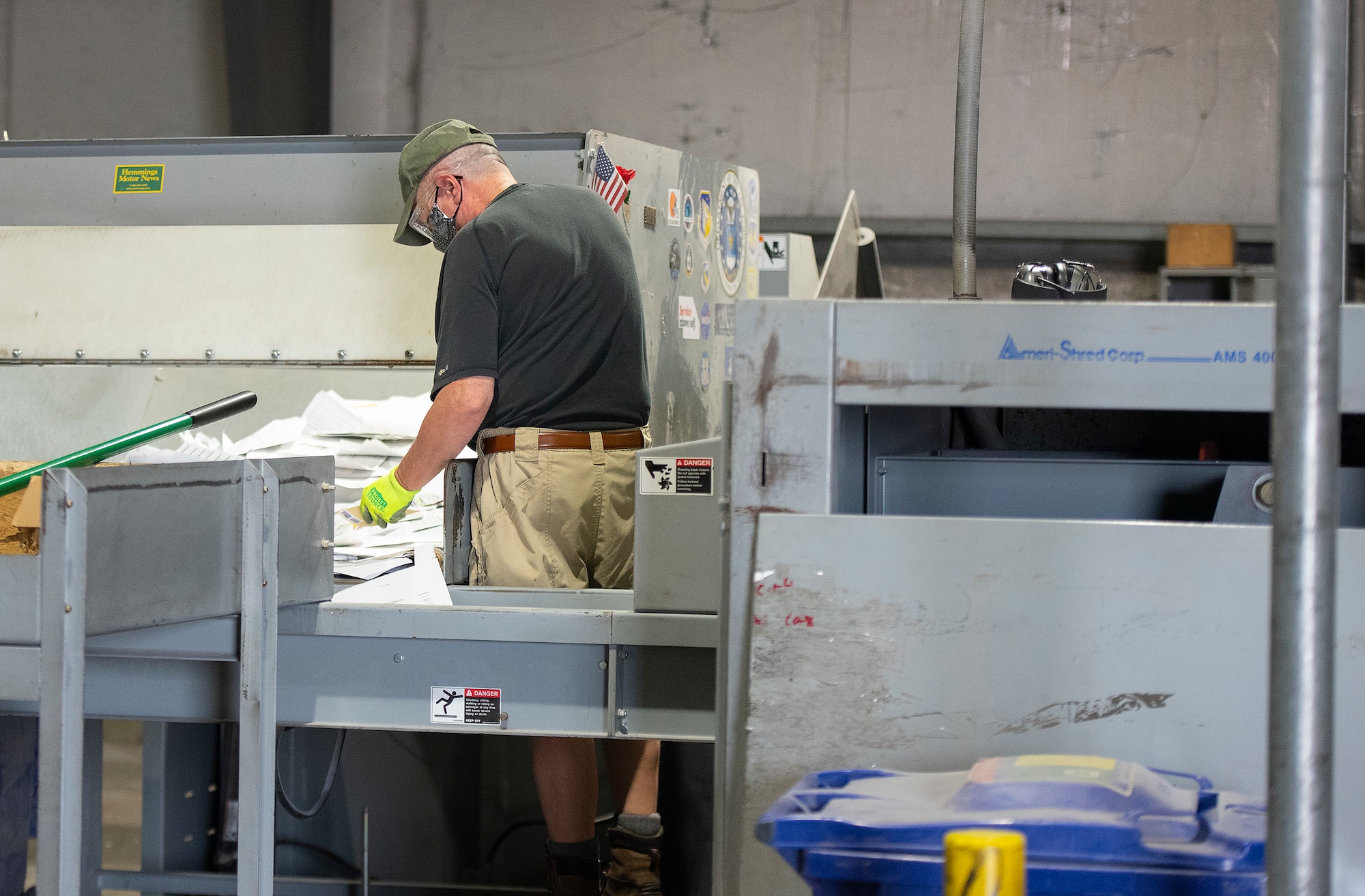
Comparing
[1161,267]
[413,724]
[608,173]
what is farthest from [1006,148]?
[413,724]

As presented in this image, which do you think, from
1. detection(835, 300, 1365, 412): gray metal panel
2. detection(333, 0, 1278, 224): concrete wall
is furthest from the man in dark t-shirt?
detection(333, 0, 1278, 224): concrete wall

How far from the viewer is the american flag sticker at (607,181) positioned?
2.46 meters

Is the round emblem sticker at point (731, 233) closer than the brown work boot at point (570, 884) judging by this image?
No

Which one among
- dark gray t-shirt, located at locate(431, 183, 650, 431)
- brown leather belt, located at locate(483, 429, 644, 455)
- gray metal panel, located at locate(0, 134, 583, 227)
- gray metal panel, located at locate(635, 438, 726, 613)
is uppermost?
gray metal panel, located at locate(0, 134, 583, 227)

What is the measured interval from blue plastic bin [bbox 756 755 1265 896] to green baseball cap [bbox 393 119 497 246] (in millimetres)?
1624

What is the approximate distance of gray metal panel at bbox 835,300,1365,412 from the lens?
1013 mm

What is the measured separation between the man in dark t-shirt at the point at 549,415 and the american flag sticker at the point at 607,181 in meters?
0.29

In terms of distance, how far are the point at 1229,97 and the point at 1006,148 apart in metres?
1.05

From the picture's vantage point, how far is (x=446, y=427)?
193 centimetres

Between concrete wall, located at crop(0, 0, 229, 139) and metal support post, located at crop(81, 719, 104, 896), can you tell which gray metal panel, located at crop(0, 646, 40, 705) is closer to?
metal support post, located at crop(81, 719, 104, 896)

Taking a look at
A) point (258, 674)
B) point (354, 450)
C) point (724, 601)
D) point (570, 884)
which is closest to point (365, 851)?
point (570, 884)

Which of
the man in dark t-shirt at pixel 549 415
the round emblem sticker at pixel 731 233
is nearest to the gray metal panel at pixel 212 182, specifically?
the man in dark t-shirt at pixel 549 415

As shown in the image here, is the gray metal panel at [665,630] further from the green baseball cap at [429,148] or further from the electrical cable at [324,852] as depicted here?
the electrical cable at [324,852]

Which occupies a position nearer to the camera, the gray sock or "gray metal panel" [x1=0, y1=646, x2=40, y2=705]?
"gray metal panel" [x1=0, y1=646, x2=40, y2=705]
